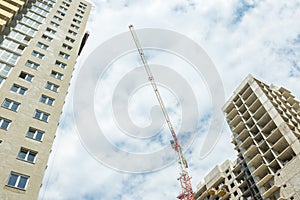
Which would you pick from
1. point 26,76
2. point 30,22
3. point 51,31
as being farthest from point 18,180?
point 30,22

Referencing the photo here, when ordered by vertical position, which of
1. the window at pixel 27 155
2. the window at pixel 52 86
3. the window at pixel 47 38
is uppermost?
the window at pixel 47 38

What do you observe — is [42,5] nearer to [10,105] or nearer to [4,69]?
[4,69]

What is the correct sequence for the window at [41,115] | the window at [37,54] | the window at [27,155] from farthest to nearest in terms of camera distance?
the window at [37,54], the window at [41,115], the window at [27,155]

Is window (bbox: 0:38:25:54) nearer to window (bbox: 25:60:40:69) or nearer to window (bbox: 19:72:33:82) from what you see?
window (bbox: 25:60:40:69)

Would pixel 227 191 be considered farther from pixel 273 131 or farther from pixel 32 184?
pixel 32 184

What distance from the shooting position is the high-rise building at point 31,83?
A: 24.1 m

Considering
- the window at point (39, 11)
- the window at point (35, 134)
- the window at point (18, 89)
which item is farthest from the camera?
the window at point (39, 11)

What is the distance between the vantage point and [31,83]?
108ft

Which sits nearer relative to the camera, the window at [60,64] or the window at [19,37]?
the window at [19,37]

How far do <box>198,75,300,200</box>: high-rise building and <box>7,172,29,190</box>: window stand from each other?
112 feet

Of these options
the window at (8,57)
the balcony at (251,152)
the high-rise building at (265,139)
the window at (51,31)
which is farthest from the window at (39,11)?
the balcony at (251,152)

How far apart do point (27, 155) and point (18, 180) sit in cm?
307

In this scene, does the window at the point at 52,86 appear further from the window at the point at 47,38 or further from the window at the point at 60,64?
the window at the point at 47,38

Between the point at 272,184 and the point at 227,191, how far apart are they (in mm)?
14354
